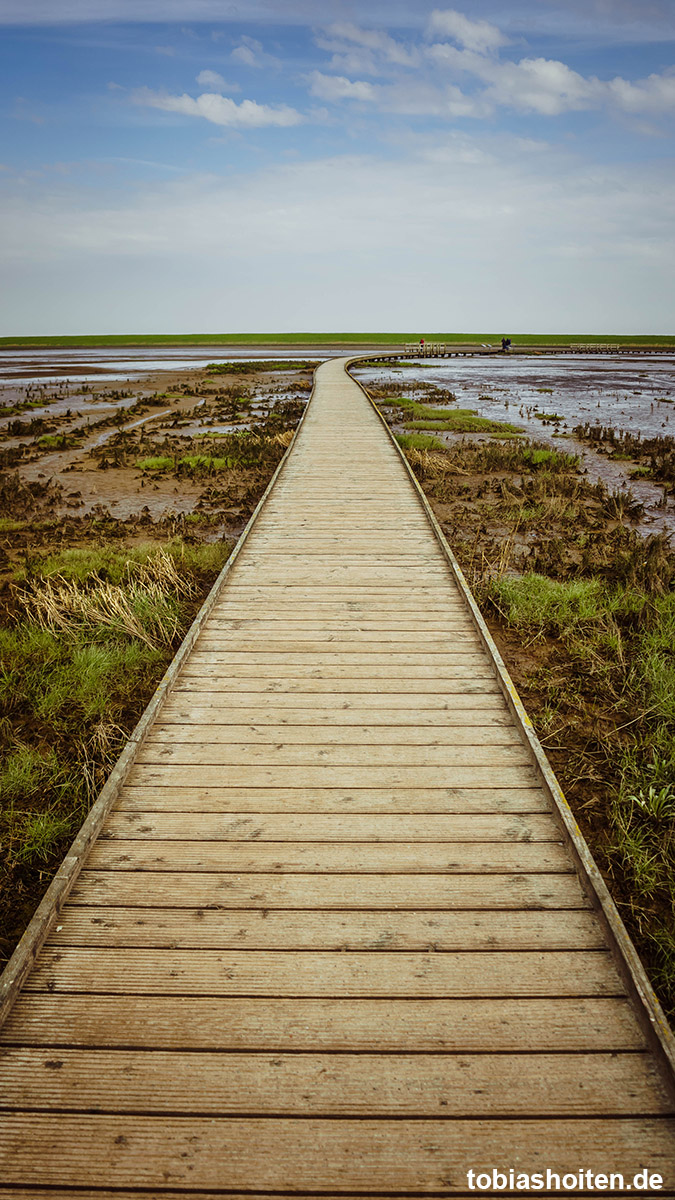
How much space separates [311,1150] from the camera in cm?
183

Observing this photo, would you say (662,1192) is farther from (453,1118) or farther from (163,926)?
(163,926)

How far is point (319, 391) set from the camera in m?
21.8

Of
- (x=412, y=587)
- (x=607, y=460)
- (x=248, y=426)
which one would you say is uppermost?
(x=248, y=426)

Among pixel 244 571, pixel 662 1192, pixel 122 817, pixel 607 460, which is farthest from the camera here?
pixel 607 460

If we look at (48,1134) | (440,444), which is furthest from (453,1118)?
(440,444)

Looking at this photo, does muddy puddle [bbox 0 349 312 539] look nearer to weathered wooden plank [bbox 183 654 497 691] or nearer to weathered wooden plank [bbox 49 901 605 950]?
weathered wooden plank [bbox 183 654 497 691]

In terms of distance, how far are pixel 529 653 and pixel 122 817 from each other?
13.2 feet

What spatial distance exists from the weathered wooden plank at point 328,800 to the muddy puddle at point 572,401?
804 centimetres

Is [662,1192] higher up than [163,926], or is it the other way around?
[163,926]

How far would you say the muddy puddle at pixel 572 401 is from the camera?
13.2 m

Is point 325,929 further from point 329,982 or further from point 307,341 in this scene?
point 307,341

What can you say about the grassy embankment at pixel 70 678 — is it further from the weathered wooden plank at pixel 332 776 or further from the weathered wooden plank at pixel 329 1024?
the weathered wooden plank at pixel 329 1024

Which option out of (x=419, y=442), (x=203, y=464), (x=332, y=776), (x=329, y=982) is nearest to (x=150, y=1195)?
(x=329, y=982)

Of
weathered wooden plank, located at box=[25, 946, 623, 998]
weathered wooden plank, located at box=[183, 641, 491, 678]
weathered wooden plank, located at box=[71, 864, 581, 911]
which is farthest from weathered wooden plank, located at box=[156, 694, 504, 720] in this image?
weathered wooden plank, located at box=[25, 946, 623, 998]
